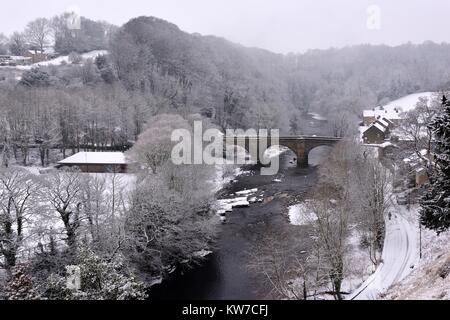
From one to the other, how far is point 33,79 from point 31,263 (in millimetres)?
44384

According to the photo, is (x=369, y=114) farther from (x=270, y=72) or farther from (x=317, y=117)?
(x=270, y=72)

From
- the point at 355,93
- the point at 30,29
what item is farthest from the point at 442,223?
the point at 30,29

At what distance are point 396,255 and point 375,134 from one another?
31.3m

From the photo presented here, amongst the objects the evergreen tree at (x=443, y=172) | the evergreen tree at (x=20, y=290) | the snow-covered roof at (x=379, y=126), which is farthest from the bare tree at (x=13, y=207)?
the snow-covered roof at (x=379, y=126)

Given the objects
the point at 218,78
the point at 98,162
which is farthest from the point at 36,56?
the point at 98,162

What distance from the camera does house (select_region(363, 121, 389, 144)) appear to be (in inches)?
1875

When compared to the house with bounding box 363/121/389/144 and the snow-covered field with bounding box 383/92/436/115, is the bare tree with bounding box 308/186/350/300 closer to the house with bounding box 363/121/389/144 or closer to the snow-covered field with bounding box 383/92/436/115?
the house with bounding box 363/121/389/144

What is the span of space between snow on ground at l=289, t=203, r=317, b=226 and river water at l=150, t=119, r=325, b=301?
1.29ft

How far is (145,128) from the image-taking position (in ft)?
138

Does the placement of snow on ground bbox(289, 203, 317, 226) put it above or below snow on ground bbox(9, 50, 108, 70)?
below

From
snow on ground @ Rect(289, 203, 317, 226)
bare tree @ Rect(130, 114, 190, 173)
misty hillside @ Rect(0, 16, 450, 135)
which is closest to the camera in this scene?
snow on ground @ Rect(289, 203, 317, 226)

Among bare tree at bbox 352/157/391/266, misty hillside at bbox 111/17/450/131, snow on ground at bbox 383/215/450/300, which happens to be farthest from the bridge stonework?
snow on ground at bbox 383/215/450/300

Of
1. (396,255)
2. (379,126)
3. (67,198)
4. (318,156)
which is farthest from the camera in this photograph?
(318,156)
